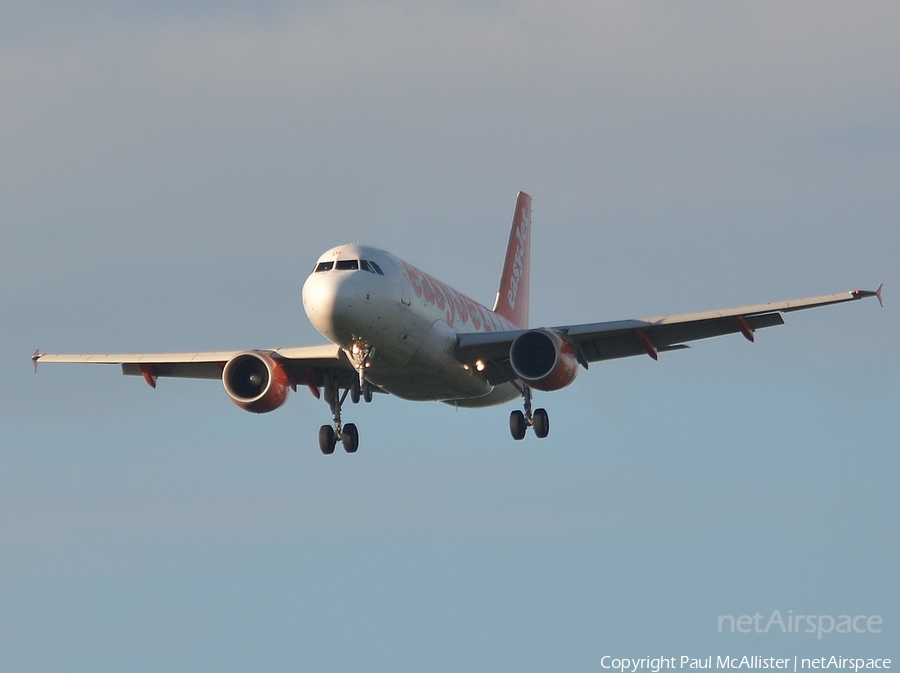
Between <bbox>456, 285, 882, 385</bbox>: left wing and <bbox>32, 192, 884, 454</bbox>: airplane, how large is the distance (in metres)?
0.04

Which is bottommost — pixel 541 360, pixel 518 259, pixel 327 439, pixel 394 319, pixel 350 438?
pixel 327 439

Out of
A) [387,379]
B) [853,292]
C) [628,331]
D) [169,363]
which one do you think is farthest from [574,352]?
[169,363]

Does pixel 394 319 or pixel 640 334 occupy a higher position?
pixel 640 334

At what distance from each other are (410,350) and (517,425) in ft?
25.2

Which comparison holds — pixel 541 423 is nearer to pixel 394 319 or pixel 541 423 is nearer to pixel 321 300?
pixel 394 319

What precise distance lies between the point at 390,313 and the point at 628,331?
27.5 ft

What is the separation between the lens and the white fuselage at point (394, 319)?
44.9 meters

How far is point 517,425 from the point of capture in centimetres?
5356

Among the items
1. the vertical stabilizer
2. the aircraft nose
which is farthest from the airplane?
the vertical stabilizer

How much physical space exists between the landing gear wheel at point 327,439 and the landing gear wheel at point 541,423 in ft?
22.1

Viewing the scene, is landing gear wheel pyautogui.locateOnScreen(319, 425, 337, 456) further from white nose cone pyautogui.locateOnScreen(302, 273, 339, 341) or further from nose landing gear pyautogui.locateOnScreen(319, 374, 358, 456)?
white nose cone pyautogui.locateOnScreen(302, 273, 339, 341)

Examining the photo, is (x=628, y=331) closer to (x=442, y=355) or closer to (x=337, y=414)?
(x=442, y=355)

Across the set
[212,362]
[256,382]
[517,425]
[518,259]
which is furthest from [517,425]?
[518,259]

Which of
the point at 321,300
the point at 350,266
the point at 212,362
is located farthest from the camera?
the point at 212,362
